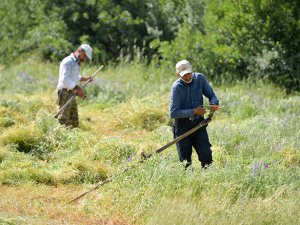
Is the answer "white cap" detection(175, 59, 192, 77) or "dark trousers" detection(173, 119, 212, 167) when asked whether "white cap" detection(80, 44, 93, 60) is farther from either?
"white cap" detection(175, 59, 192, 77)

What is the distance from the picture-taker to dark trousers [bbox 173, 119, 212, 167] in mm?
7473

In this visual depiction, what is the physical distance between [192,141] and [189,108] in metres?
0.43

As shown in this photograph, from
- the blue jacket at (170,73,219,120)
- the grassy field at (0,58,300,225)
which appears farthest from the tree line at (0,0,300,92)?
the blue jacket at (170,73,219,120)

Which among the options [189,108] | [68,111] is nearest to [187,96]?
[189,108]

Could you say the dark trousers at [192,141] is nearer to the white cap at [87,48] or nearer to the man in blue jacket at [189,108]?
the man in blue jacket at [189,108]

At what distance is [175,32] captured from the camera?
17156mm

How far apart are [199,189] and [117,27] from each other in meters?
12.5

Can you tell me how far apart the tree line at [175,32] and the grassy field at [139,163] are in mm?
1202

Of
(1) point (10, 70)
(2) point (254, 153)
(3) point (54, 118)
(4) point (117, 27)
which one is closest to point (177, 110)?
(2) point (254, 153)

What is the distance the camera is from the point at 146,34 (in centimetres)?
1922

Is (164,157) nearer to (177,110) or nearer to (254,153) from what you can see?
(177,110)

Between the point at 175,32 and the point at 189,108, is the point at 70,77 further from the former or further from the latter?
the point at 175,32

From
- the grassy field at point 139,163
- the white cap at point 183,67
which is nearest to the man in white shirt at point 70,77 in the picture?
the grassy field at point 139,163

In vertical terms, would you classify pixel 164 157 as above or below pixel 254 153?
above
